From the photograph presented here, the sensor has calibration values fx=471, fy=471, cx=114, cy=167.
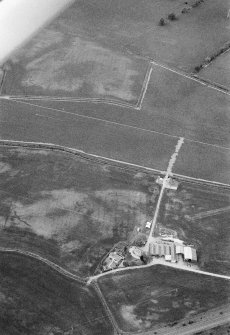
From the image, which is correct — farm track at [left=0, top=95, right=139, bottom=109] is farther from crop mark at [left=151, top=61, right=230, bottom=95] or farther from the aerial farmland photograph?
crop mark at [left=151, top=61, right=230, bottom=95]

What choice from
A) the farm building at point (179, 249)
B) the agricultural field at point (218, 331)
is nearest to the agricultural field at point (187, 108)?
the farm building at point (179, 249)

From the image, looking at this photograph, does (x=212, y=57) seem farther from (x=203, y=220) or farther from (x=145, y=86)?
(x=203, y=220)

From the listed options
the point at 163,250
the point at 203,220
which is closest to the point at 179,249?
the point at 163,250

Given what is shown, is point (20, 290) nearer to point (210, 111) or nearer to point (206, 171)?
point (206, 171)

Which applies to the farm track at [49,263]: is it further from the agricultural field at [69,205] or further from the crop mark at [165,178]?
the crop mark at [165,178]

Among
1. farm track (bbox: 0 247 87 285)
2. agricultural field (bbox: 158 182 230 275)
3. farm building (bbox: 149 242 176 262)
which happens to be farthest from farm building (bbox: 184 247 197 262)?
farm track (bbox: 0 247 87 285)

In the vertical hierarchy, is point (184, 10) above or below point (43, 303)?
above
